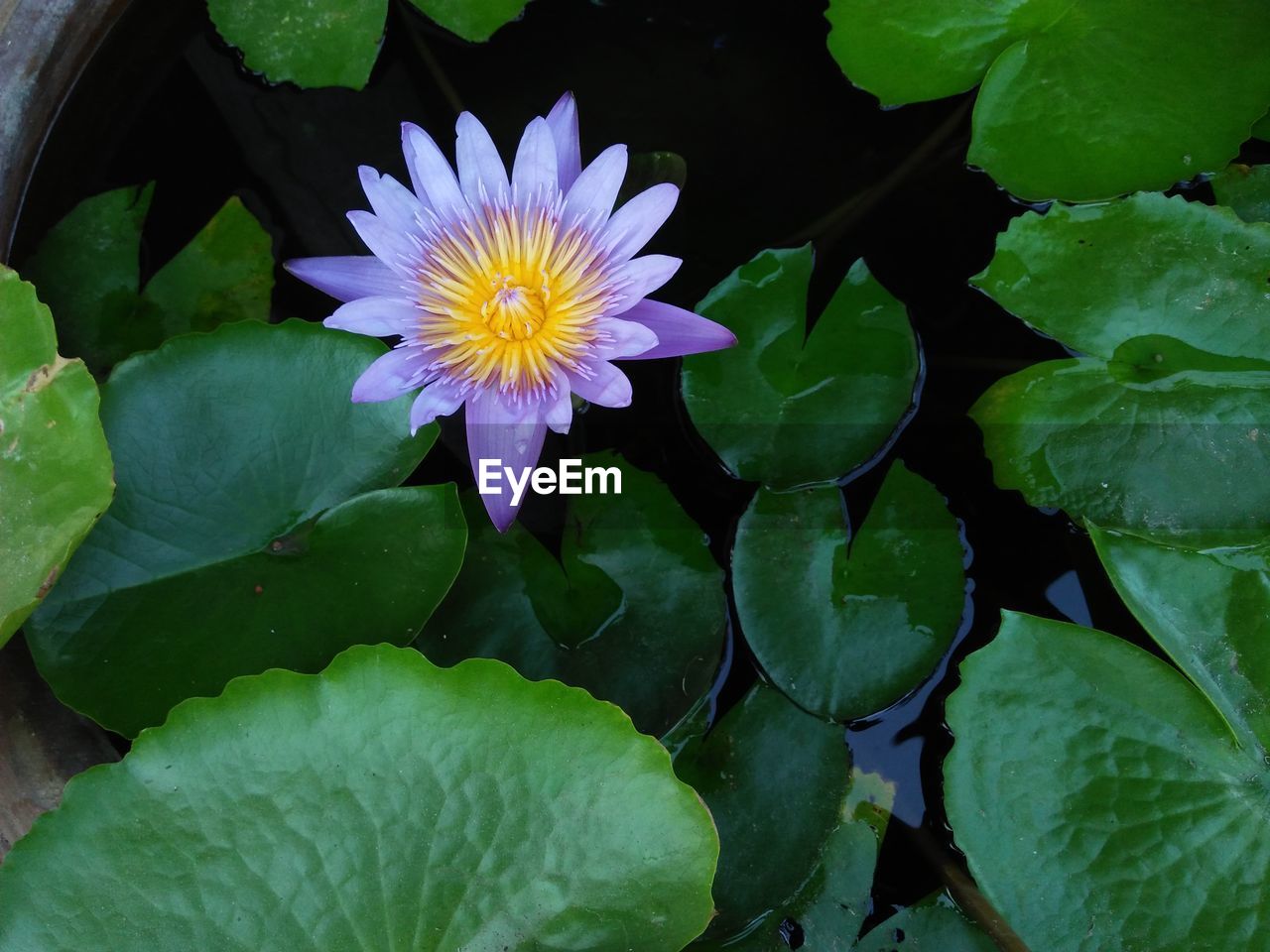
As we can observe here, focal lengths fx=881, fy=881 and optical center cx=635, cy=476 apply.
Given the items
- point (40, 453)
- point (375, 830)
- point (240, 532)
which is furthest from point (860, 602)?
point (40, 453)

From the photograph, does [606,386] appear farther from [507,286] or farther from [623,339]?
[507,286]

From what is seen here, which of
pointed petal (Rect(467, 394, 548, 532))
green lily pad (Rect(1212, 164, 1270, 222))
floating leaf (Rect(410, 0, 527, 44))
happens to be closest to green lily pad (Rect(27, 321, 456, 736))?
pointed petal (Rect(467, 394, 548, 532))

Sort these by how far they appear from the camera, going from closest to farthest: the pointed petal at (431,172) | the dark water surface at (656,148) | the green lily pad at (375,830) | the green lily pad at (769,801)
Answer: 1. the green lily pad at (375,830)
2. the pointed petal at (431,172)
3. the green lily pad at (769,801)
4. the dark water surface at (656,148)

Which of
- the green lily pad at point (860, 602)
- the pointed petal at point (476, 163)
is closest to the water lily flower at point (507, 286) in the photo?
the pointed petal at point (476, 163)

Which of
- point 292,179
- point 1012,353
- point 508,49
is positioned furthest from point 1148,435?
point 292,179

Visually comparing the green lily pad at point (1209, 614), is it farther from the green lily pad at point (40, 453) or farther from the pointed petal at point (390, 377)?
the green lily pad at point (40, 453)

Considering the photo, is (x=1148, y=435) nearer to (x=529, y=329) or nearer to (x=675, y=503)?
(x=675, y=503)
